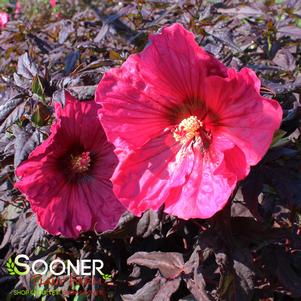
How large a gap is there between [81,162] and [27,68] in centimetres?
33

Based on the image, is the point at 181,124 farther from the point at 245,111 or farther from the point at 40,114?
the point at 40,114

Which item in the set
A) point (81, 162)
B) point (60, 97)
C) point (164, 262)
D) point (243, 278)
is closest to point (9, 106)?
point (60, 97)

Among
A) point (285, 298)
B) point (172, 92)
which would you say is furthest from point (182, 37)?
point (285, 298)

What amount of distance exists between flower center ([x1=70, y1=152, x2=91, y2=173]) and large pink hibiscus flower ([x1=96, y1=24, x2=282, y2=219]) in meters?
0.35

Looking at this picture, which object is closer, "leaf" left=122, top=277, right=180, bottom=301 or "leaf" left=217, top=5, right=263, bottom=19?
"leaf" left=122, top=277, right=180, bottom=301

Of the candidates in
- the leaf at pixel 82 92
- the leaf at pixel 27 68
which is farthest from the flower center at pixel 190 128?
the leaf at pixel 27 68

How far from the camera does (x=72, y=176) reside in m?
1.62

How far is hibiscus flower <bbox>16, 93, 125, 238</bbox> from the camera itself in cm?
145

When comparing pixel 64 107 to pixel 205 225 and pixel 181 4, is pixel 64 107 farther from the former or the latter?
pixel 181 4

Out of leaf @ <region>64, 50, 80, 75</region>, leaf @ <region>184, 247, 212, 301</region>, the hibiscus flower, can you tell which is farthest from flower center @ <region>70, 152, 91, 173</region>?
leaf @ <region>184, 247, 212, 301</region>

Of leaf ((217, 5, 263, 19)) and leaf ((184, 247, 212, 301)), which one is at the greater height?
leaf ((217, 5, 263, 19))

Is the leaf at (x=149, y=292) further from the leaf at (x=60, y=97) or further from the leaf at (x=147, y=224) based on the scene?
the leaf at (x=60, y=97)

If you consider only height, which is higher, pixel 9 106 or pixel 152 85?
pixel 152 85

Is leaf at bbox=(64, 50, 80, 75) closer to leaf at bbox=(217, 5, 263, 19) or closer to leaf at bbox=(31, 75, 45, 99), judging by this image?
leaf at bbox=(31, 75, 45, 99)
